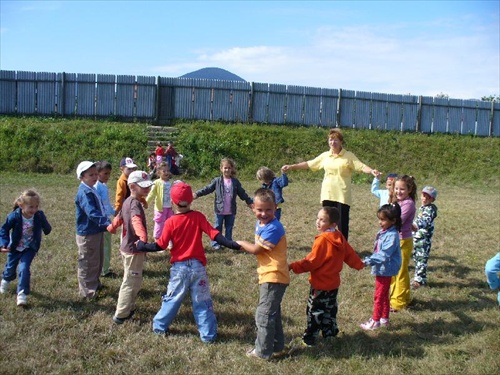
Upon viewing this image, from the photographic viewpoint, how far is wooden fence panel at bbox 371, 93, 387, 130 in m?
25.9

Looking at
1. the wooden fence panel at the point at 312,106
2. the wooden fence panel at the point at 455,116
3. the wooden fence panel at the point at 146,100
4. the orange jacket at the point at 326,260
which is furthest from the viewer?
the wooden fence panel at the point at 455,116

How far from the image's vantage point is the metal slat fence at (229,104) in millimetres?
23047

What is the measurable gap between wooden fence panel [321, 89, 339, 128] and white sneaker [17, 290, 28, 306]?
21013 millimetres

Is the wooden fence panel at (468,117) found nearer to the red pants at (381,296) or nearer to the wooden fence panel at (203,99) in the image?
the wooden fence panel at (203,99)

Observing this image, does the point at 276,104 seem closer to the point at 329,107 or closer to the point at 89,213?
the point at 329,107

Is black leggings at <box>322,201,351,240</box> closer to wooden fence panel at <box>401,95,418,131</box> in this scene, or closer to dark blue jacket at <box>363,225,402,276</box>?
dark blue jacket at <box>363,225,402,276</box>

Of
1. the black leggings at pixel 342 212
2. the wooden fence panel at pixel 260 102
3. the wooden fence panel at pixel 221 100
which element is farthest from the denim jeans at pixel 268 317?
the wooden fence panel at pixel 260 102

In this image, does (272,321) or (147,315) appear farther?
(147,315)

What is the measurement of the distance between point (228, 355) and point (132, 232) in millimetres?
1770

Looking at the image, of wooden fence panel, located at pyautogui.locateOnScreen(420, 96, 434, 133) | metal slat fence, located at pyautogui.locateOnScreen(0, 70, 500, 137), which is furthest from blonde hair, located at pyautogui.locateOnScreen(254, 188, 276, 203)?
wooden fence panel, located at pyautogui.locateOnScreen(420, 96, 434, 133)

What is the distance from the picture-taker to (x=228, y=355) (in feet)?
15.9

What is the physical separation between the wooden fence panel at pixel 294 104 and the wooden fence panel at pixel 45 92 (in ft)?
36.6

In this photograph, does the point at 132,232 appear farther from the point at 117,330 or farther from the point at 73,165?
the point at 73,165

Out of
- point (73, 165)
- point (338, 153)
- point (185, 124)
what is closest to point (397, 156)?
point (185, 124)
